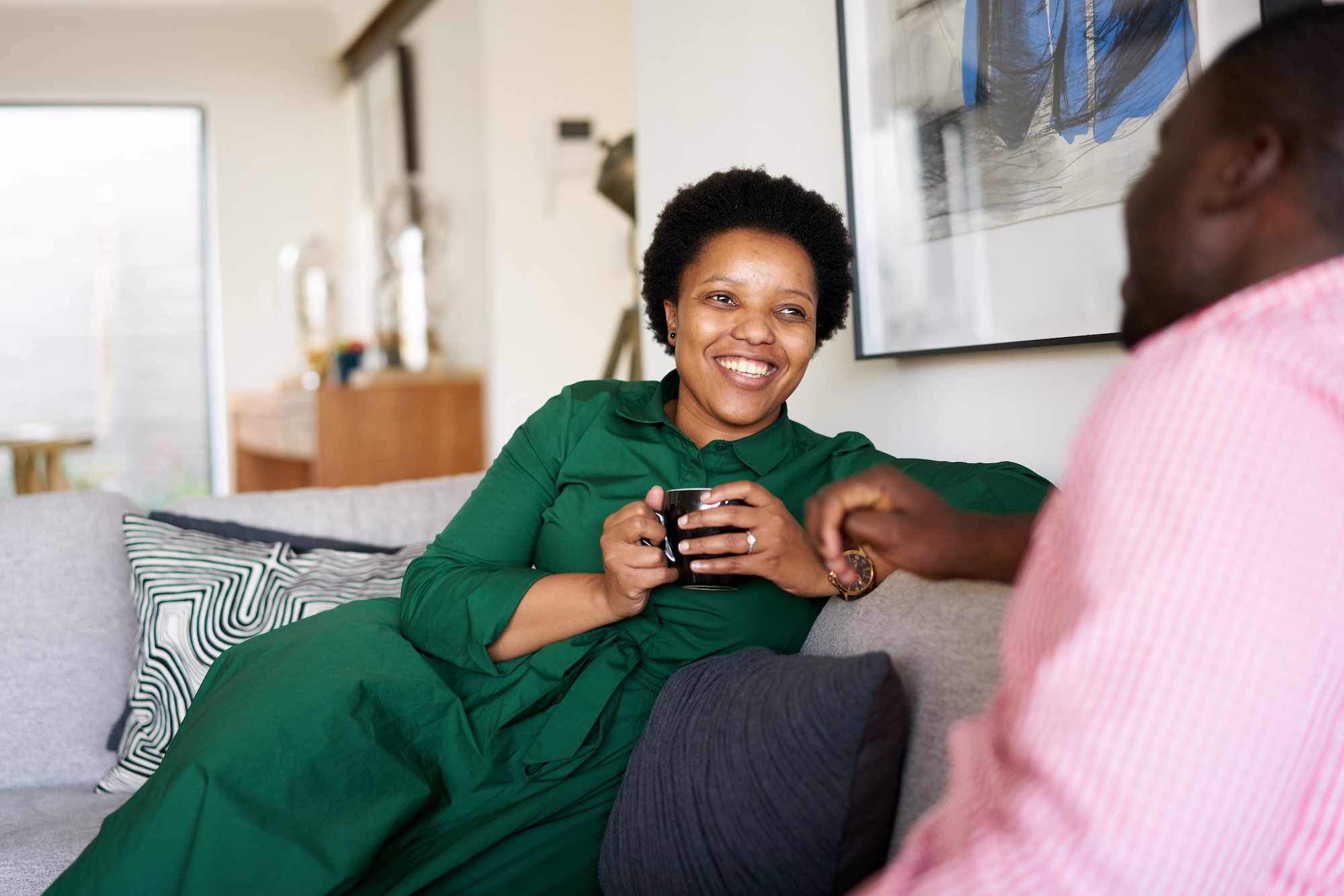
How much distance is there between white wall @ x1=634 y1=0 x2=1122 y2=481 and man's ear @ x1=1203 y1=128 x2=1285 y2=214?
28.6 inches

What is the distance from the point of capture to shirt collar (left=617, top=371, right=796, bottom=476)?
1350 mm

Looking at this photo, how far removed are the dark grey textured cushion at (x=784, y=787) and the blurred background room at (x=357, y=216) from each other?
0.68 m

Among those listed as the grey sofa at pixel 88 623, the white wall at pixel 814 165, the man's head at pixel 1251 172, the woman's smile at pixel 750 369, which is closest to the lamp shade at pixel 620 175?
the white wall at pixel 814 165

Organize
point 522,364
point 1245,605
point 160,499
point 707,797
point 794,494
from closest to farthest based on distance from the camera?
point 1245,605 → point 707,797 → point 794,494 → point 522,364 → point 160,499

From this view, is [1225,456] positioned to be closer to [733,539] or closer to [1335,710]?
[1335,710]

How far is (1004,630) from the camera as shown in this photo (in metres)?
0.66

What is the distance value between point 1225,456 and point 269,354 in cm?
626

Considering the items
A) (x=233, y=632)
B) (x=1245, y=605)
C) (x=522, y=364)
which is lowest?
(x=233, y=632)

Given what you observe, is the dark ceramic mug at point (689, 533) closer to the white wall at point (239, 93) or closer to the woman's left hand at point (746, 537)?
the woman's left hand at point (746, 537)

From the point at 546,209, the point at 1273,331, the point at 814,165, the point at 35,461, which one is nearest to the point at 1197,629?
the point at 1273,331

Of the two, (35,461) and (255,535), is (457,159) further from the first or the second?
(255,535)

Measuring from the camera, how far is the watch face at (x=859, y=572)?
47.0 inches

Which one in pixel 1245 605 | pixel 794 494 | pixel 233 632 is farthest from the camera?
pixel 233 632

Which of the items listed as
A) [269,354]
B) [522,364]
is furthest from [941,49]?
[269,354]
